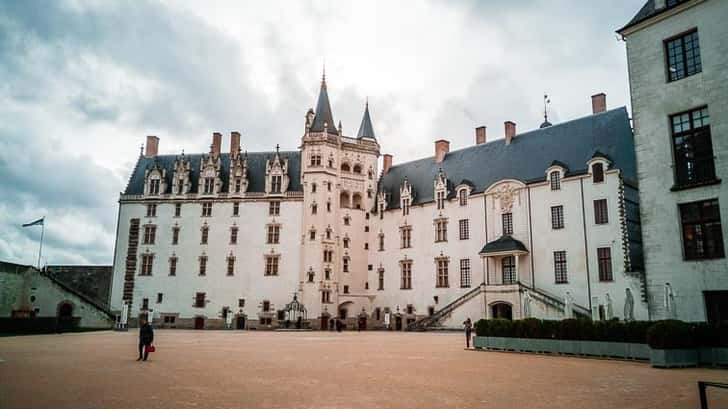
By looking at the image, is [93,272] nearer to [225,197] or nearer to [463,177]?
[225,197]

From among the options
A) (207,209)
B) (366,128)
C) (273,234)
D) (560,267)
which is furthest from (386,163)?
(560,267)

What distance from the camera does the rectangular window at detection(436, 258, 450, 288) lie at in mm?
44969

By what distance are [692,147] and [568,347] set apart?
9.37m

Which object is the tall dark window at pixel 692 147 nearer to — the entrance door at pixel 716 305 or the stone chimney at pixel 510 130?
the entrance door at pixel 716 305

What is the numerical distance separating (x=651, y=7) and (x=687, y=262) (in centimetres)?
1124

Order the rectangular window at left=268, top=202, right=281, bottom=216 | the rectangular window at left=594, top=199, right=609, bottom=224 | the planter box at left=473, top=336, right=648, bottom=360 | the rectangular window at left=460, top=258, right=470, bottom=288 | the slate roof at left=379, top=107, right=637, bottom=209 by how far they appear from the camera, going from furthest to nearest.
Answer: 1. the rectangular window at left=268, top=202, right=281, bottom=216
2. the rectangular window at left=460, top=258, right=470, bottom=288
3. the slate roof at left=379, top=107, right=637, bottom=209
4. the rectangular window at left=594, top=199, right=609, bottom=224
5. the planter box at left=473, top=336, right=648, bottom=360

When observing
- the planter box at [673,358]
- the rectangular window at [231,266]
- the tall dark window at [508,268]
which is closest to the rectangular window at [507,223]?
the tall dark window at [508,268]

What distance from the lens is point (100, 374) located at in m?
13.3

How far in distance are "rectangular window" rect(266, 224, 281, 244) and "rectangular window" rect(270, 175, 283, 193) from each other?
3.52 metres

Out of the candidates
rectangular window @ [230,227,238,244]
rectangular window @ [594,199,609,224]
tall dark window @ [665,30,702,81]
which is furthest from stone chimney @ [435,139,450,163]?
tall dark window @ [665,30,702,81]

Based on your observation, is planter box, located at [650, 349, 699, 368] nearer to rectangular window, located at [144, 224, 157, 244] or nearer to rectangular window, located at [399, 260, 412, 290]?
rectangular window, located at [399, 260, 412, 290]

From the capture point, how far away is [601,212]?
116 ft

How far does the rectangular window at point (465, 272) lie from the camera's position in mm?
43312

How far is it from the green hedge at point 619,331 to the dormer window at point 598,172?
17643mm
